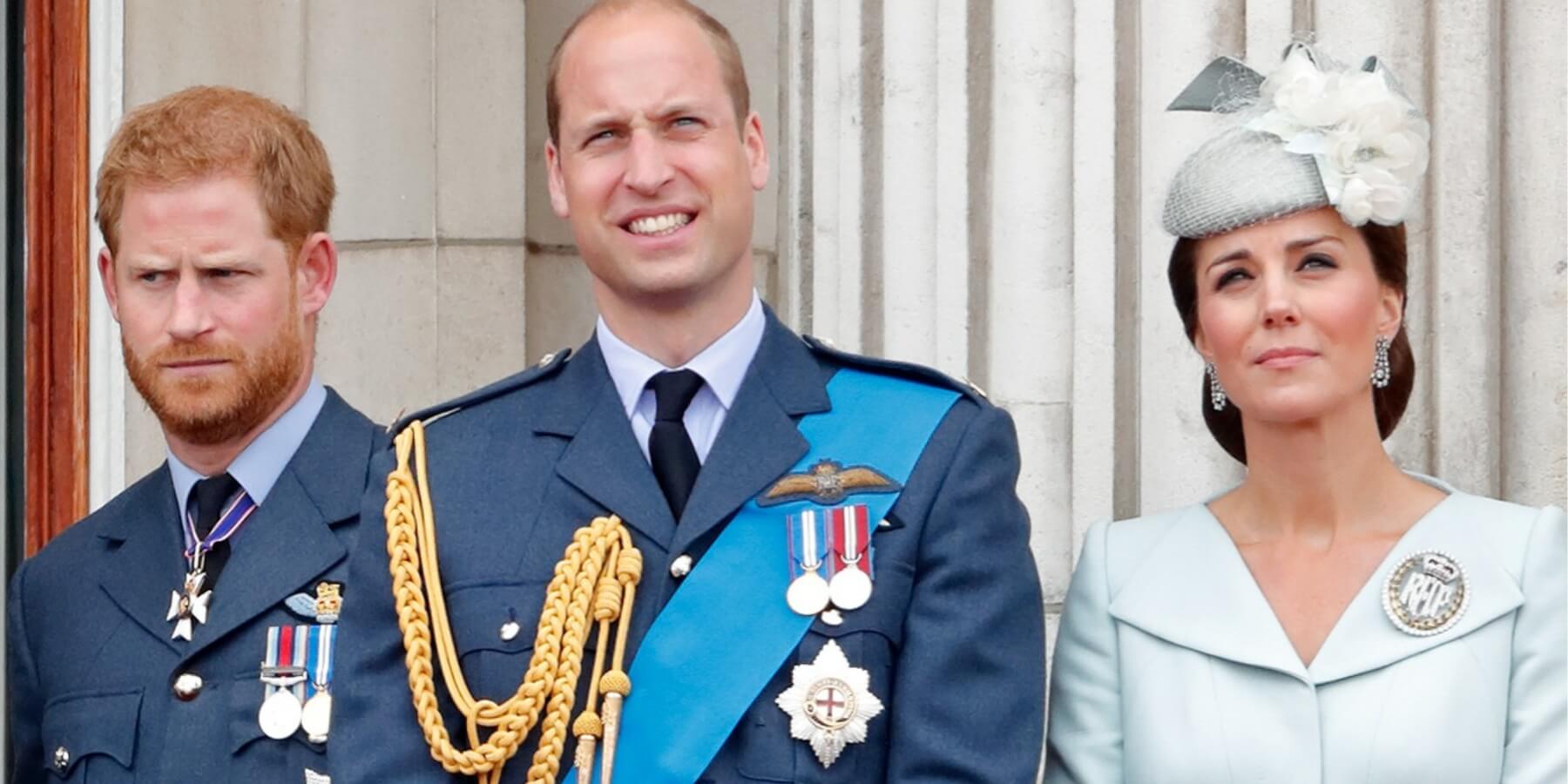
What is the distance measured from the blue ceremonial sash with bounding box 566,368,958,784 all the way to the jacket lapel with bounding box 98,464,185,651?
2.86 feet

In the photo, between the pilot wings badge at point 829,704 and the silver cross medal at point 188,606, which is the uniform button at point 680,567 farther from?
the silver cross medal at point 188,606

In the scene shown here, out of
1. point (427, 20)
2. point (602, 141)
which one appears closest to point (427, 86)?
point (427, 20)

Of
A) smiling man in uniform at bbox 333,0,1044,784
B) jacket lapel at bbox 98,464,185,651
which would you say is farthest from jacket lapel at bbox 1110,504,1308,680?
jacket lapel at bbox 98,464,185,651

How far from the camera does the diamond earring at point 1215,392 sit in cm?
339

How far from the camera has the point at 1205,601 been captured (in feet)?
10.7

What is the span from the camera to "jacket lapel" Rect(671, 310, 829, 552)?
A: 3.06 metres

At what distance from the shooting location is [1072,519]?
411 centimetres

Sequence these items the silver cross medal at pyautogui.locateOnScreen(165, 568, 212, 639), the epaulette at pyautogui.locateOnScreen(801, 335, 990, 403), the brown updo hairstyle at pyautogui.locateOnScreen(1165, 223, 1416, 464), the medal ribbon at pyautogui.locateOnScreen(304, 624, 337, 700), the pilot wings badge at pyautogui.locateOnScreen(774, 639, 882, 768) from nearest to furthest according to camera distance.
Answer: the pilot wings badge at pyautogui.locateOnScreen(774, 639, 882, 768), the epaulette at pyautogui.locateOnScreen(801, 335, 990, 403), the brown updo hairstyle at pyautogui.locateOnScreen(1165, 223, 1416, 464), the medal ribbon at pyautogui.locateOnScreen(304, 624, 337, 700), the silver cross medal at pyautogui.locateOnScreen(165, 568, 212, 639)

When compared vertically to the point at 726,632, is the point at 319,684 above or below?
below

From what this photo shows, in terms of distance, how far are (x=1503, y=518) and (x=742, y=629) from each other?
3.29 feet

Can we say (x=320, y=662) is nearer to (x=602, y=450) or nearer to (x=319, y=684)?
(x=319, y=684)

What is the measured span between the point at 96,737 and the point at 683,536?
100 cm

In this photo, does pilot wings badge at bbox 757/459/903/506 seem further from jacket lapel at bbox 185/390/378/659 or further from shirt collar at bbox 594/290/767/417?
jacket lapel at bbox 185/390/378/659

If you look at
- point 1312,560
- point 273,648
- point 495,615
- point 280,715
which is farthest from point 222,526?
point 1312,560
